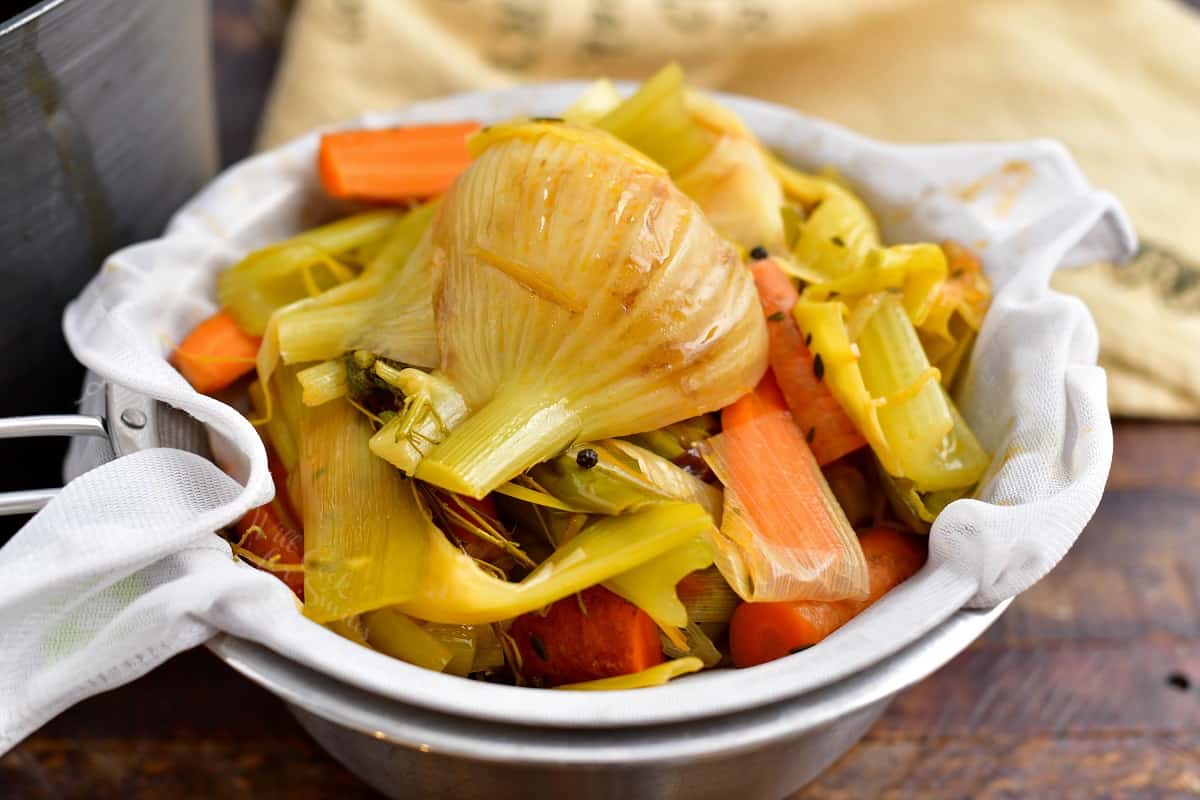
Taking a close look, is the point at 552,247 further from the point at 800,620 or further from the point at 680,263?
the point at 800,620

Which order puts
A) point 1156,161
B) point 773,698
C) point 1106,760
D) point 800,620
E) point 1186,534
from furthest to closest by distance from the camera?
point 1156,161 < point 1186,534 < point 1106,760 < point 800,620 < point 773,698

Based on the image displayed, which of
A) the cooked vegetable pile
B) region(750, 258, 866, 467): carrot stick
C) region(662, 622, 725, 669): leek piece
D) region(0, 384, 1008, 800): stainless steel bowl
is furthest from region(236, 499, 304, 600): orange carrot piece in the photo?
region(750, 258, 866, 467): carrot stick

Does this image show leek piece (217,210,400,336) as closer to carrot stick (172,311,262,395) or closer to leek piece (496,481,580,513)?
carrot stick (172,311,262,395)

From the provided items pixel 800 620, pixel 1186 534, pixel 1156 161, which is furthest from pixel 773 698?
pixel 1156 161

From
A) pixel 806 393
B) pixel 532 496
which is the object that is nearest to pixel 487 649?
pixel 532 496

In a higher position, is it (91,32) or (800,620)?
(91,32)

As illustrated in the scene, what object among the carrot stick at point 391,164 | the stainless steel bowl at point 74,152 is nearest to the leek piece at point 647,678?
the carrot stick at point 391,164

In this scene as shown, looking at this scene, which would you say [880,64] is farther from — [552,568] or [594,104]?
[552,568]
